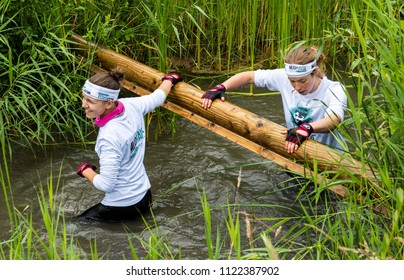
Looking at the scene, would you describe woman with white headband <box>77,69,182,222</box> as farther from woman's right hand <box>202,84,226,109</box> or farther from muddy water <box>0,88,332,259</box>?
woman's right hand <box>202,84,226,109</box>

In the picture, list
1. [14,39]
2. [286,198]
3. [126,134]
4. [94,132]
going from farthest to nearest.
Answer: [94,132] → [14,39] → [286,198] → [126,134]

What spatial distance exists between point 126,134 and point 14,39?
76.7 inches

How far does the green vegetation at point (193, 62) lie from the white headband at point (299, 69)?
31 cm

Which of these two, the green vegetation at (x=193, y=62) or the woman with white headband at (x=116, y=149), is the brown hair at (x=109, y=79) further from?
the green vegetation at (x=193, y=62)

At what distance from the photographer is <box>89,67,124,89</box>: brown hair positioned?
527cm

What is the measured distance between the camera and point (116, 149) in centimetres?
525

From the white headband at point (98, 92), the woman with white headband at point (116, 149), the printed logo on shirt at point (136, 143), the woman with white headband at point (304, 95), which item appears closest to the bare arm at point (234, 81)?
the woman with white headband at point (304, 95)

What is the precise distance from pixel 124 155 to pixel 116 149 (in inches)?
6.7

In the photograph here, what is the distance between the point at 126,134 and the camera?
5.33 m

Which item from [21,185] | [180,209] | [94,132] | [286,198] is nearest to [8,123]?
[21,185]

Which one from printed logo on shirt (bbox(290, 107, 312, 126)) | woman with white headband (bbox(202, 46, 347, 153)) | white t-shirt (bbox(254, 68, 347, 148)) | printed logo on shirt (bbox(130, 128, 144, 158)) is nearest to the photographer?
woman with white headband (bbox(202, 46, 347, 153))

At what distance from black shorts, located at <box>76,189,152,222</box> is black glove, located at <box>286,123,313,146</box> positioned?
1251mm

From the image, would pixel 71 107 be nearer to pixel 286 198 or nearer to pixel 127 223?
pixel 127 223

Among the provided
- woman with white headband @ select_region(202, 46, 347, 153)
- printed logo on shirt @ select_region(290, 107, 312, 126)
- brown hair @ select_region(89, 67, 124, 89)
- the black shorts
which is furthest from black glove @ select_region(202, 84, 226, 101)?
the black shorts
